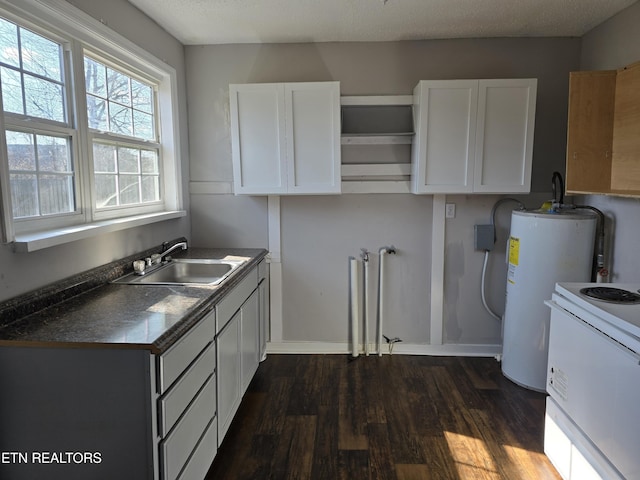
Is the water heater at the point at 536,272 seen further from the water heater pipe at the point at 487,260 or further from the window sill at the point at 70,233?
the window sill at the point at 70,233

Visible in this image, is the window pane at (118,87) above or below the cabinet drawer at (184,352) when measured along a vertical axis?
above

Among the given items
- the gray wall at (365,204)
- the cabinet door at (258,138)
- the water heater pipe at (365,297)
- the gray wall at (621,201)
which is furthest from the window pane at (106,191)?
the gray wall at (621,201)

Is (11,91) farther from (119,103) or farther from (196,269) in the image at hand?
(196,269)

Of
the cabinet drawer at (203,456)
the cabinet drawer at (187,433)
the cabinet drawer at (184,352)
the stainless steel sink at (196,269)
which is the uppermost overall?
the stainless steel sink at (196,269)

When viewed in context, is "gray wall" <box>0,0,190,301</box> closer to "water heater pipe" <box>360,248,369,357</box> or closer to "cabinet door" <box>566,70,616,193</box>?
"water heater pipe" <box>360,248,369,357</box>

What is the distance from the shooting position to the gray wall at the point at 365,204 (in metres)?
3.23

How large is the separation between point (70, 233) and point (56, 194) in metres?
0.27

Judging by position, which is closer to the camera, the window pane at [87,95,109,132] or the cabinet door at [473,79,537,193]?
the window pane at [87,95,109,132]

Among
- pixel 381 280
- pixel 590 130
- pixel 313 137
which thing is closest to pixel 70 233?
pixel 313 137

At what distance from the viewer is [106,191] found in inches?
96.3

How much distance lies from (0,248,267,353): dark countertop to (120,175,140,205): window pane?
68 cm

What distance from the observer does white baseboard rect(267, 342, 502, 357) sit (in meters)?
3.47

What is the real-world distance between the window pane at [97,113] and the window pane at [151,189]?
0.56 meters

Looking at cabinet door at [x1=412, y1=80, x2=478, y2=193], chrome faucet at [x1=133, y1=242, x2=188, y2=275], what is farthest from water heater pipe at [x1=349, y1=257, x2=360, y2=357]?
chrome faucet at [x1=133, y1=242, x2=188, y2=275]
